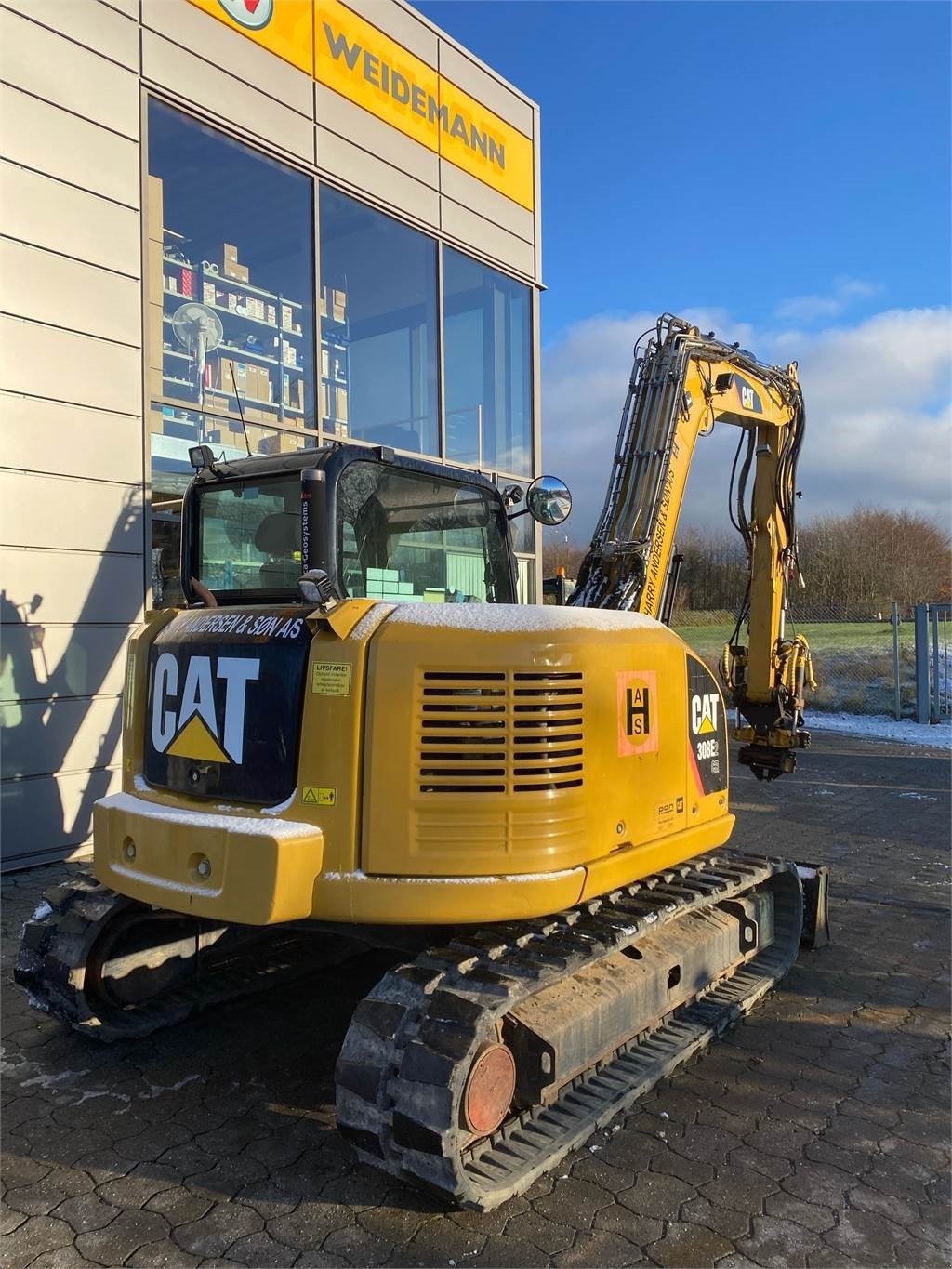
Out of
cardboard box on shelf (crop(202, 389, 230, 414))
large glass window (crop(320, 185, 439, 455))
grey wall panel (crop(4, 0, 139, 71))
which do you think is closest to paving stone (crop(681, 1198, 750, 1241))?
cardboard box on shelf (crop(202, 389, 230, 414))

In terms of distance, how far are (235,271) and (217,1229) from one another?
8355 millimetres

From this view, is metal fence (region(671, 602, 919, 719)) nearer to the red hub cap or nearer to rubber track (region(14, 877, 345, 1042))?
rubber track (region(14, 877, 345, 1042))

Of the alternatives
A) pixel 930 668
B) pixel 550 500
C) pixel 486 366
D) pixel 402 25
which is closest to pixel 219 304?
pixel 486 366

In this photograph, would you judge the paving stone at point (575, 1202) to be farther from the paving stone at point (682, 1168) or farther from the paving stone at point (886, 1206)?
the paving stone at point (886, 1206)

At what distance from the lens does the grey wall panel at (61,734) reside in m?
7.09

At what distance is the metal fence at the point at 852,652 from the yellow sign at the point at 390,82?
297 inches

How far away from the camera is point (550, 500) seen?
15.5 ft

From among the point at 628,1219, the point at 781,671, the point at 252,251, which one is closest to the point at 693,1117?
the point at 628,1219

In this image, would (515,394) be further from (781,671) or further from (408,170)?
(781,671)

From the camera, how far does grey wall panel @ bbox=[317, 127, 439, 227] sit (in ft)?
31.3

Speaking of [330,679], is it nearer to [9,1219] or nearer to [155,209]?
[9,1219]

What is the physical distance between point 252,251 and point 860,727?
483 inches

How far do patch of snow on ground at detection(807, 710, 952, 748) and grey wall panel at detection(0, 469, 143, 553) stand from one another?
1190 cm

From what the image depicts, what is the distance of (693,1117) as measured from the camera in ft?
12.5
